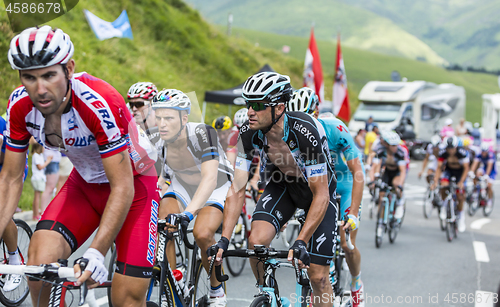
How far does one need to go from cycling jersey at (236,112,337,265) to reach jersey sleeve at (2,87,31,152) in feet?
5.02

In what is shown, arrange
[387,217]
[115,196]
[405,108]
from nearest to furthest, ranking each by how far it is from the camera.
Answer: [115,196]
[387,217]
[405,108]

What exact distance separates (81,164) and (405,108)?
25.7 meters

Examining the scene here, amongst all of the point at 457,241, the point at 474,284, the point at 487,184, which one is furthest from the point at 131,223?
the point at 487,184

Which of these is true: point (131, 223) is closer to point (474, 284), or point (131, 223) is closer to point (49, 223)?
point (49, 223)

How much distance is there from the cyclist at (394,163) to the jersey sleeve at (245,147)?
6529mm

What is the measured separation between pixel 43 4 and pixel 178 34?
1156 centimetres

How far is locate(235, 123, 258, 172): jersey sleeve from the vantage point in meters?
3.77

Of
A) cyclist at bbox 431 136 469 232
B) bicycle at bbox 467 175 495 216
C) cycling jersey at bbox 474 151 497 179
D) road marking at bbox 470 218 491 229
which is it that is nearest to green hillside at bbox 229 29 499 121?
cycling jersey at bbox 474 151 497 179

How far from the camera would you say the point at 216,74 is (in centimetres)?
2642

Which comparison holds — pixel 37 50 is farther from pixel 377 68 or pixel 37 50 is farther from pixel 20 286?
pixel 377 68

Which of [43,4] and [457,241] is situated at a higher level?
[43,4]

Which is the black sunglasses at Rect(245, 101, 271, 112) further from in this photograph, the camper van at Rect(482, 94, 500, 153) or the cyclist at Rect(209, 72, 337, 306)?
the camper van at Rect(482, 94, 500, 153)

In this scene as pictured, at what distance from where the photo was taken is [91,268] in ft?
7.95

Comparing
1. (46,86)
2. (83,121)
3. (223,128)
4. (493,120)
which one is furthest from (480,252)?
(493,120)
